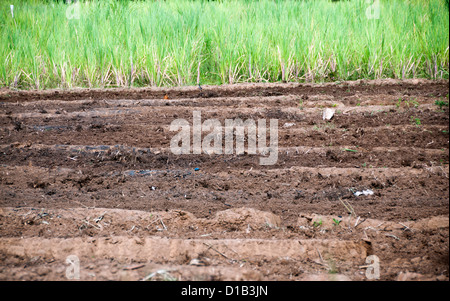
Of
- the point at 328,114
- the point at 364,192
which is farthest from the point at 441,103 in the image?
the point at 364,192

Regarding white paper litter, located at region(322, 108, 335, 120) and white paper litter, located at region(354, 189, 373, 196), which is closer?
white paper litter, located at region(354, 189, 373, 196)

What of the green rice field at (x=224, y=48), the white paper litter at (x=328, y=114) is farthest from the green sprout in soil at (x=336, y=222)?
the green rice field at (x=224, y=48)

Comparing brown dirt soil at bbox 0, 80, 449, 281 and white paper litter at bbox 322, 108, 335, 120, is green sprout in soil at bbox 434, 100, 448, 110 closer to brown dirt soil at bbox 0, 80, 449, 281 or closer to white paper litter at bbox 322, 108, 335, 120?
brown dirt soil at bbox 0, 80, 449, 281

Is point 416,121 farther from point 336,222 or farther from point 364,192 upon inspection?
point 336,222

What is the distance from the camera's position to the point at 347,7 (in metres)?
6.18

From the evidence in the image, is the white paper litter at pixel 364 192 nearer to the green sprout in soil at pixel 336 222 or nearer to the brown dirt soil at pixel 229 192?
the brown dirt soil at pixel 229 192

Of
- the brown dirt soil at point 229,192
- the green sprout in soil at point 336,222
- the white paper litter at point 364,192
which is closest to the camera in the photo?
the brown dirt soil at point 229,192

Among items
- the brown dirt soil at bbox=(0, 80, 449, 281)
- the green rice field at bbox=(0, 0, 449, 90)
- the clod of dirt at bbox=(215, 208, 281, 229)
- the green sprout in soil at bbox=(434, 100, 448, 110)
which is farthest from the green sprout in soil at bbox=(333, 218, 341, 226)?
the green rice field at bbox=(0, 0, 449, 90)

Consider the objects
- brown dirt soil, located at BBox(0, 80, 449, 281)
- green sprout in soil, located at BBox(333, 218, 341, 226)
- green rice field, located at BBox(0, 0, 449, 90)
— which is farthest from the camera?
green rice field, located at BBox(0, 0, 449, 90)

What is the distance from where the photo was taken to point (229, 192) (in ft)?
8.52

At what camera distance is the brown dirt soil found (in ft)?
6.05

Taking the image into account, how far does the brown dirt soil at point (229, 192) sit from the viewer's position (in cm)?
184

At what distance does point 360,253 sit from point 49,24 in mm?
5695

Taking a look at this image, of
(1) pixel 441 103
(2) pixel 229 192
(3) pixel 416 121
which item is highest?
(1) pixel 441 103
